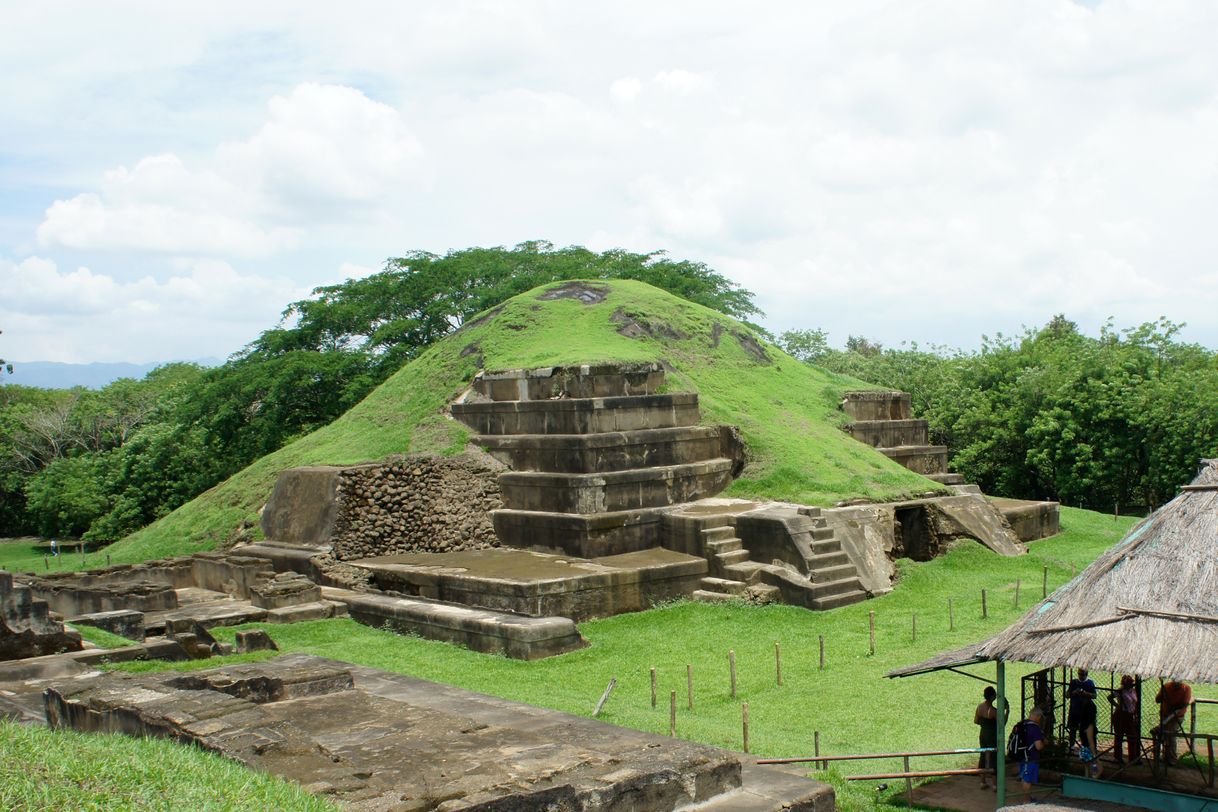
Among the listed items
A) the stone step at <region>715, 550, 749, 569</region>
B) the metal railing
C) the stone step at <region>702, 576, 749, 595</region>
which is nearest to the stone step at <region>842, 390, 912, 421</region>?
the stone step at <region>715, 550, 749, 569</region>

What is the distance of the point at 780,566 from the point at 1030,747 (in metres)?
6.31

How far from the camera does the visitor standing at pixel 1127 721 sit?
730cm

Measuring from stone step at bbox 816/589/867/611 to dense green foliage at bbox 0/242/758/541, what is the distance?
1457 centimetres

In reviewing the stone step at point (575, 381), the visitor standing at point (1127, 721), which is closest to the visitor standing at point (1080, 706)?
the visitor standing at point (1127, 721)

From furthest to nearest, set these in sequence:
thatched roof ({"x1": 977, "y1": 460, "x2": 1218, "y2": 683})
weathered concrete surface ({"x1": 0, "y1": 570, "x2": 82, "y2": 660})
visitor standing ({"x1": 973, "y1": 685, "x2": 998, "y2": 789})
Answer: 1. weathered concrete surface ({"x1": 0, "y1": 570, "x2": 82, "y2": 660})
2. visitor standing ({"x1": 973, "y1": 685, "x2": 998, "y2": 789})
3. thatched roof ({"x1": 977, "y1": 460, "x2": 1218, "y2": 683})

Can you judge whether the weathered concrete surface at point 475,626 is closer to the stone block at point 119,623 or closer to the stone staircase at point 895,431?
the stone block at point 119,623

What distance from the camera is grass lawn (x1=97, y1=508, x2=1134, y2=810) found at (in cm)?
861

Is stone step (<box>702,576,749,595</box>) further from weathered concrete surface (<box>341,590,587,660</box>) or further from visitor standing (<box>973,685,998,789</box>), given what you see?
visitor standing (<box>973,685,998,789</box>)

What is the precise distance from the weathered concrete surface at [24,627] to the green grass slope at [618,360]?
7.62 metres

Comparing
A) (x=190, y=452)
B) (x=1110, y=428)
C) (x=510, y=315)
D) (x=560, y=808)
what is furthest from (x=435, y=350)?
(x=560, y=808)

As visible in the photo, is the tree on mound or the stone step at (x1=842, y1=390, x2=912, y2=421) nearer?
the stone step at (x1=842, y1=390, x2=912, y2=421)

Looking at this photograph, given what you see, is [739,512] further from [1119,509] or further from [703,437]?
[1119,509]

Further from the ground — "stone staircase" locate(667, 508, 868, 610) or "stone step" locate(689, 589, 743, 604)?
"stone staircase" locate(667, 508, 868, 610)

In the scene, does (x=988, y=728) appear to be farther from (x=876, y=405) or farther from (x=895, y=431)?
(x=876, y=405)
